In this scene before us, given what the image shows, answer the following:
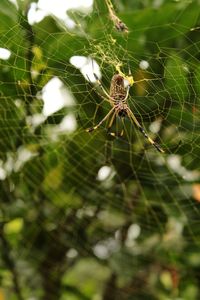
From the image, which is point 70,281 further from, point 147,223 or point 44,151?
point 44,151

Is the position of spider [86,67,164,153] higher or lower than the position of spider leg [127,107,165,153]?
higher

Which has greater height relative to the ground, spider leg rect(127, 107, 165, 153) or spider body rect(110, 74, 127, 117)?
spider body rect(110, 74, 127, 117)

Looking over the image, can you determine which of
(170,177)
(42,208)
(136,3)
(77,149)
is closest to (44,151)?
(77,149)

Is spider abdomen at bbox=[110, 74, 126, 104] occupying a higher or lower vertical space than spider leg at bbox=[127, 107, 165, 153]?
higher

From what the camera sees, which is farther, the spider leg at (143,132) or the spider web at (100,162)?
the spider leg at (143,132)

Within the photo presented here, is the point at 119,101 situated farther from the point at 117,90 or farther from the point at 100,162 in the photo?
the point at 100,162

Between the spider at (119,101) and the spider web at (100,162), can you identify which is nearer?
the spider web at (100,162)

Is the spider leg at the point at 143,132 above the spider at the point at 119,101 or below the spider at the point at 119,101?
below

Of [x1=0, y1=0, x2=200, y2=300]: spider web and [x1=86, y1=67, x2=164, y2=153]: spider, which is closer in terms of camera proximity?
[x1=0, y1=0, x2=200, y2=300]: spider web

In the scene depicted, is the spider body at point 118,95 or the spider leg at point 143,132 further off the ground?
the spider body at point 118,95
